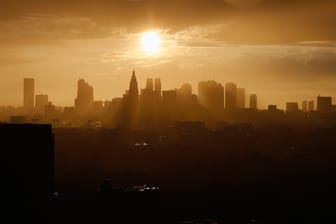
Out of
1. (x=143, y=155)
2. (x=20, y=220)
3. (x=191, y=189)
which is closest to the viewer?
(x=20, y=220)

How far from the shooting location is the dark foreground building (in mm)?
53875

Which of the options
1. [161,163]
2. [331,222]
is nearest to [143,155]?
[161,163]

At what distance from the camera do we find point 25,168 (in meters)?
54.9

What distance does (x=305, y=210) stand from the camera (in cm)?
9988

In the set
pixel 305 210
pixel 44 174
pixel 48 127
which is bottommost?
pixel 305 210

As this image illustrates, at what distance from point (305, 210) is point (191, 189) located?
92.8 feet

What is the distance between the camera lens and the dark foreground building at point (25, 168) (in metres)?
53.9

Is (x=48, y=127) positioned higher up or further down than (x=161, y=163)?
higher up

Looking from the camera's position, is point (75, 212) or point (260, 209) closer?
point (75, 212)

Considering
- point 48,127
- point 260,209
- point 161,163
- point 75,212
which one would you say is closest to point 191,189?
point 260,209

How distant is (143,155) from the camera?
6781 inches

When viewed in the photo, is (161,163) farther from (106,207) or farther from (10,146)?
(10,146)

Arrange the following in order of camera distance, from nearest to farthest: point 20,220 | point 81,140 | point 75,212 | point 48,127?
1. point 20,220
2. point 48,127
3. point 75,212
4. point 81,140

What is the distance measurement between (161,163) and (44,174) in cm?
10496
